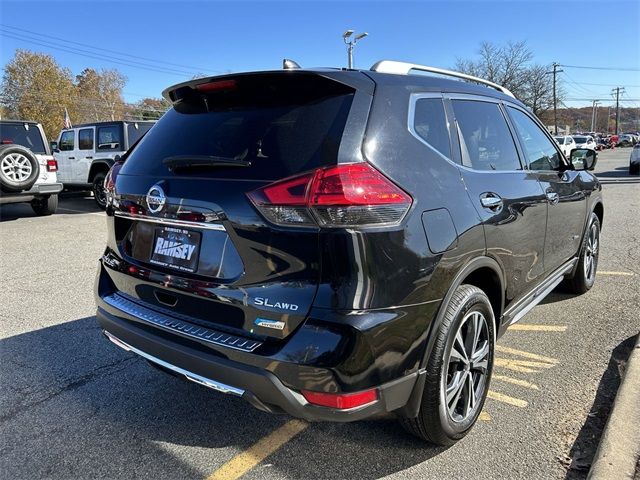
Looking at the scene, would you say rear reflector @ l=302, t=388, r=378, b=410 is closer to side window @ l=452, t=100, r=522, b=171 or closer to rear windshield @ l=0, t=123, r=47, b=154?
side window @ l=452, t=100, r=522, b=171

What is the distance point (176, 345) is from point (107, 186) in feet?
3.76

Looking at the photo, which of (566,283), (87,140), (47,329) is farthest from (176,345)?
(87,140)

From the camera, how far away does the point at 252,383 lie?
80.0 inches

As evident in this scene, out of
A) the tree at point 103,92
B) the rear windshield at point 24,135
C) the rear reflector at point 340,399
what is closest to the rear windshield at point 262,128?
the rear reflector at point 340,399

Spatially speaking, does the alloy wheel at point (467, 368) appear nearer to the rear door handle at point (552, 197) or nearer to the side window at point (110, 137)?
the rear door handle at point (552, 197)

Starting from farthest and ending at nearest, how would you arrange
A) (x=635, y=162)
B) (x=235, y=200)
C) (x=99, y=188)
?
(x=635, y=162)
(x=99, y=188)
(x=235, y=200)

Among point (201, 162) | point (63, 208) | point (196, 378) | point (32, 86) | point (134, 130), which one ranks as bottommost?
point (196, 378)

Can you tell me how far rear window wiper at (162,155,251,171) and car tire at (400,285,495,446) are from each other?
1171 mm

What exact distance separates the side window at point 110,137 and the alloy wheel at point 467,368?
35.2 ft

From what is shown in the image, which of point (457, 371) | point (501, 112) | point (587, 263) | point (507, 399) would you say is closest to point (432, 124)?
point (501, 112)

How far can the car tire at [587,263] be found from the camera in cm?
473

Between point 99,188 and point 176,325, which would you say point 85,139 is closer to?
point 99,188

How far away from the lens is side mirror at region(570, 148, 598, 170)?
15.2ft

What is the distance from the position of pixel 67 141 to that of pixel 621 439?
45.8 ft
